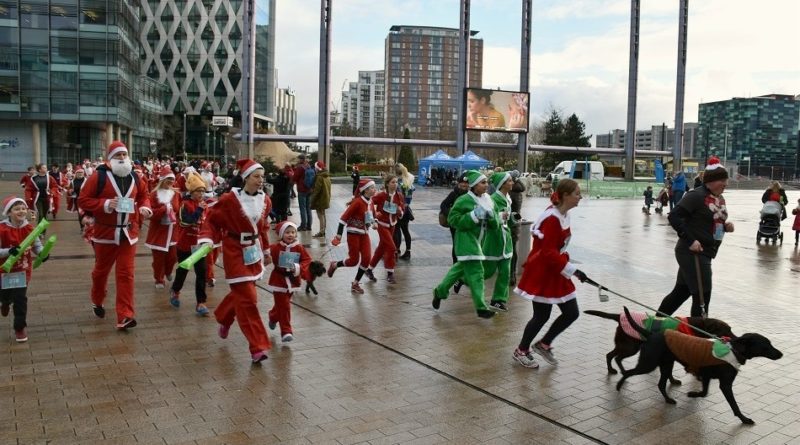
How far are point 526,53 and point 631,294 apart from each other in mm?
47692

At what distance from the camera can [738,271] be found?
41.0ft

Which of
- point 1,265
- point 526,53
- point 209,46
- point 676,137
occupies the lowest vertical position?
point 1,265

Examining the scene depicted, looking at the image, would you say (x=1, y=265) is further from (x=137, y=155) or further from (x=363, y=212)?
(x=137, y=155)

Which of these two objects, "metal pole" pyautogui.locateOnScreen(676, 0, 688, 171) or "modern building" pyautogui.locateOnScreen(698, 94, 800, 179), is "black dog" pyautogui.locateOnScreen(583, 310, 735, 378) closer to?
"metal pole" pyautogui.locateOnScreen(676, 0, 688, 171)

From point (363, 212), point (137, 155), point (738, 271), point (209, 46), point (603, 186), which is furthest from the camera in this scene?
point (209, 46)

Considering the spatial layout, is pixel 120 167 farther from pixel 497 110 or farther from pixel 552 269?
pixel 497 110

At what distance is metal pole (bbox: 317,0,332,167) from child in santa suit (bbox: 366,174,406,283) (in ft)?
134

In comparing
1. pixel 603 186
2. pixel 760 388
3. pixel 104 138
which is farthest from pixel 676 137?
pixel 760 388

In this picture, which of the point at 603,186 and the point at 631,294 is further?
the point at 603,186

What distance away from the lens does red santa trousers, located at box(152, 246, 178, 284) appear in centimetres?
948

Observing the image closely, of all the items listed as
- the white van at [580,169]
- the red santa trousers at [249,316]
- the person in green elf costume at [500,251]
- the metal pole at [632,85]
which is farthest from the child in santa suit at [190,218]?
the metal pole at [632,85]

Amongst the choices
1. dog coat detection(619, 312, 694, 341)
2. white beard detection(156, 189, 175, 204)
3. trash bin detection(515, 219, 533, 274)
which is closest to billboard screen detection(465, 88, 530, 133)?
trash bin detection(515, 219, 533, 274)

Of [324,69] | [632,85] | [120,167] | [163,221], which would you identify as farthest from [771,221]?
[632,85]

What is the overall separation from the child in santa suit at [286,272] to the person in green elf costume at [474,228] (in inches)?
73.3
